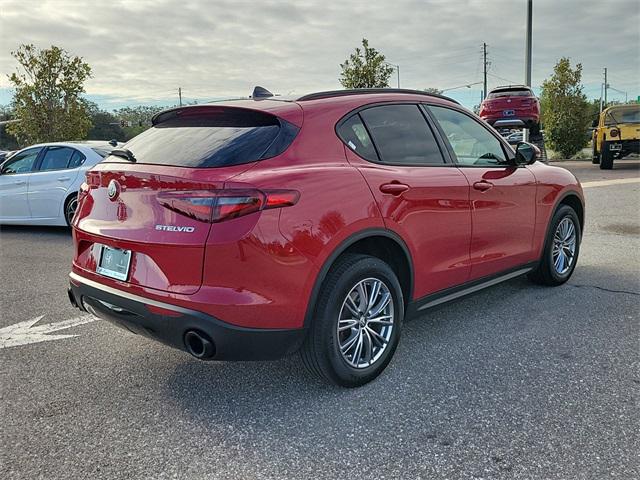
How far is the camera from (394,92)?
3766 mm

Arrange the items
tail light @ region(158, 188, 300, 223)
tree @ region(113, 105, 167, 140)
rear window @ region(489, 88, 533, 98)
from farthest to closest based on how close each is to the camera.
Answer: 1. tree @ region(113, 105, 167, 140)
2. rear window @ region(489, 88, 533, 98)
3. tail light @ region(158, 188, 300, 223)

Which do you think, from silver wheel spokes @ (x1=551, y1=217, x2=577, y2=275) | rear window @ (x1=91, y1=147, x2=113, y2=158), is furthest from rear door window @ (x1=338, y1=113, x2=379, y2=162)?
rear window @ (x1=91, y1=147, x2=113, y2=158)

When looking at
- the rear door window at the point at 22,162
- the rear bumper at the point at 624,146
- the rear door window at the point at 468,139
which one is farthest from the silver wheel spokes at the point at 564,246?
the rear bumper at the point at 624,146

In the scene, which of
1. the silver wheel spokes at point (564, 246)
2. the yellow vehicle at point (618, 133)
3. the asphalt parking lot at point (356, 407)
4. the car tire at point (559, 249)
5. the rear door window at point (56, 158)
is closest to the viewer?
the asphalt parking lot at point (356, 407)

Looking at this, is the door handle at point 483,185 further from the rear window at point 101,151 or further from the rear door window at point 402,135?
the rear window at point 101,151

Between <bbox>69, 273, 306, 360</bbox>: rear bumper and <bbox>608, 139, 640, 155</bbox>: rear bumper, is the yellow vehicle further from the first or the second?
<bbox>69, 273, 306, 360</bbox>: rear bumper

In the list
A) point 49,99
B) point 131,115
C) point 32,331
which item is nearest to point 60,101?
point 49,99

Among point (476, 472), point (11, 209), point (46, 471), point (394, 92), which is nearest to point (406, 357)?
point (476, 472)

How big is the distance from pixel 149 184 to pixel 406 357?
1935 millimetres

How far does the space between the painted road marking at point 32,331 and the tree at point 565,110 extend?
2210 centimetres

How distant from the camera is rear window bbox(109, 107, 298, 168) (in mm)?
2898

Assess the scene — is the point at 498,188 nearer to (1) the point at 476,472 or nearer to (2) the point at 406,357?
(2) the point at 406,357

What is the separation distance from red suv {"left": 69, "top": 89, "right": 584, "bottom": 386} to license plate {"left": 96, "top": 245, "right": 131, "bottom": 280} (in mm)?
12

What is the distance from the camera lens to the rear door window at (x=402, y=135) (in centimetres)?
346
